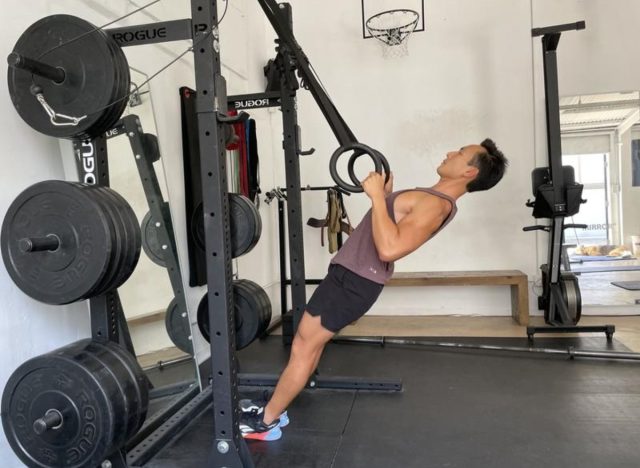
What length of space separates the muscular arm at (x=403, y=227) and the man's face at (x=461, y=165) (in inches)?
7.8

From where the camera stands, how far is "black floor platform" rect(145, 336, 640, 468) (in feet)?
6.46

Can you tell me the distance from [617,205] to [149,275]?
15.0 feet

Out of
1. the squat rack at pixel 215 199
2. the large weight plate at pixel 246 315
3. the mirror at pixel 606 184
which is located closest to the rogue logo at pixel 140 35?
the squat rack at pixel 215 199

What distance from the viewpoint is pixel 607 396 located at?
252 centimetres

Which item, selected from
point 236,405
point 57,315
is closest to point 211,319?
point 236,405

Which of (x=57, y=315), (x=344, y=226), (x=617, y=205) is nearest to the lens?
(x=57, y=315)

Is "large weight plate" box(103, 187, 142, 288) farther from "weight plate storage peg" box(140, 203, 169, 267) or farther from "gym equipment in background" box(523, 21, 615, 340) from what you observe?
"gym equipment in background" box(523, 21, 615, 340)

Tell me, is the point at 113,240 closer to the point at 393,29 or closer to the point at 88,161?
the point at 88,161

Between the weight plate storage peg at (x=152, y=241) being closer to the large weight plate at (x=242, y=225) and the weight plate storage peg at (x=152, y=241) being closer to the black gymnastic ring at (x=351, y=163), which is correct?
the large weight plate at (x=242, y=225)

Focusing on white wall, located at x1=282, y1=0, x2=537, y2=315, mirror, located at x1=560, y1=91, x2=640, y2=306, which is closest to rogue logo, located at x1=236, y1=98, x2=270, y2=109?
white wall, located at x1=282, y1=0, x2=537, y2=315

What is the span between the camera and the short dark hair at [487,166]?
2.14 meters

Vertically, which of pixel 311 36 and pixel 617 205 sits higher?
pixel 311 36

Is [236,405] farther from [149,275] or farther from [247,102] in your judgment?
A: [247,102]

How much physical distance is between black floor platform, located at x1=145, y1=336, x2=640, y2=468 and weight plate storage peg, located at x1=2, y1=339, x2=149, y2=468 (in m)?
0.55
